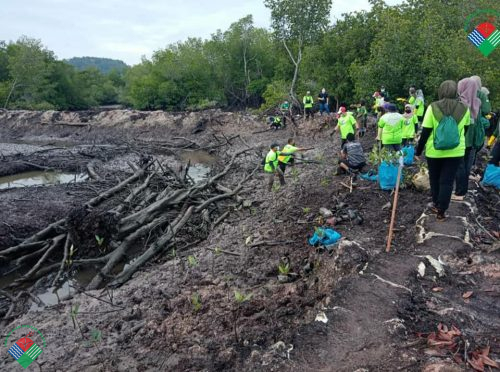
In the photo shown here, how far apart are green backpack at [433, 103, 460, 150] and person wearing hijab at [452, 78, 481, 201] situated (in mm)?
Result: 1043

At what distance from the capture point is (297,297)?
171 inches

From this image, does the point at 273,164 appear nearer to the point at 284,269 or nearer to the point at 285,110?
Answer: the point at 284,269

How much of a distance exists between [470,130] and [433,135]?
149cm

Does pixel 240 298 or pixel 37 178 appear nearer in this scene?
pixel 240 298

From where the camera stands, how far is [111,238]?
24.5 ft

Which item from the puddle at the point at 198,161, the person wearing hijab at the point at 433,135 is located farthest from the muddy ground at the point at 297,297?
the puddle at the point at 198,161

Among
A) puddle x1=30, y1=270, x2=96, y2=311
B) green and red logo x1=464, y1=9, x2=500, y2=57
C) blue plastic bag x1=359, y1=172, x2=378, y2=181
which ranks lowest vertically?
puddle x1=30, y1=270, x2=96, y2=311

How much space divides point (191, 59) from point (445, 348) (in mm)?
37665

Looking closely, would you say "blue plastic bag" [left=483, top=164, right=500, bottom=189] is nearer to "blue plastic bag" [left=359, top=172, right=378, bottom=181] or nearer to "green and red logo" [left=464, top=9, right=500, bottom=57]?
"blue plastic bag" [left=359, top=172, right=378, bottom=181]

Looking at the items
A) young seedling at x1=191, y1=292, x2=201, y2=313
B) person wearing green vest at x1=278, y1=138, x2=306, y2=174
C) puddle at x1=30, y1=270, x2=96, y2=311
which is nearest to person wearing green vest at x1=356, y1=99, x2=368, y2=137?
person wearing green vest at x1=278, y1=138, x2=306, y2=174

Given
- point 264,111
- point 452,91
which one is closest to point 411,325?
point 452,91

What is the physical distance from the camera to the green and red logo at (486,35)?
602 inches

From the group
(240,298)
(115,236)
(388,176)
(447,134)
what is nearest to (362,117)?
(388,176)

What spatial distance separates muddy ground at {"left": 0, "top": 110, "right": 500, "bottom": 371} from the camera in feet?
10.6
